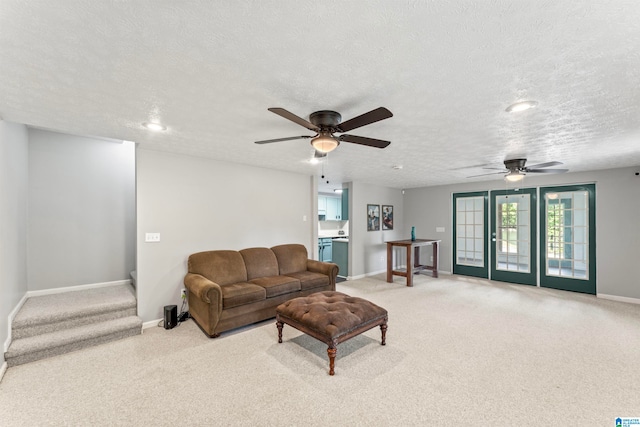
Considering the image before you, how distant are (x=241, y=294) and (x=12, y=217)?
2528mm

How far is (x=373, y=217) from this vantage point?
276 inches

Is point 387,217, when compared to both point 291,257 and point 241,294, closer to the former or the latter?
point 291,257

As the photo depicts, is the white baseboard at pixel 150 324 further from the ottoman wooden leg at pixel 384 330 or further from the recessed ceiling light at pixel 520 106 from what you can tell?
the recessed ceiling light at pixel 520 106

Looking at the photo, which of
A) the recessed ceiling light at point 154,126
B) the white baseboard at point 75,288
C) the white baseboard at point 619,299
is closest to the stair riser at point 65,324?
the white baseboard at point 75,288

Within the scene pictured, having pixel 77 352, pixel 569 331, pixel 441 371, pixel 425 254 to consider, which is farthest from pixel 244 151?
pixel 425 254

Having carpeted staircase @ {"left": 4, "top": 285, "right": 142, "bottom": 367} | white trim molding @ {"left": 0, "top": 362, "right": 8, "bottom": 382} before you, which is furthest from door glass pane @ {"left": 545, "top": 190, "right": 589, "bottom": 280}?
white trim molding @ {"left": 0, "top": 362, "right": 8, "bottom": 382}

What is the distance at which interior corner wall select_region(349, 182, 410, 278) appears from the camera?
6465 millimetres

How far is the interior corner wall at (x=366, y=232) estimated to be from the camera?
6.46m

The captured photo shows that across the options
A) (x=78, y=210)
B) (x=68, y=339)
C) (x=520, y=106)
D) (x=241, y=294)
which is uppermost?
(x=520, y=106)

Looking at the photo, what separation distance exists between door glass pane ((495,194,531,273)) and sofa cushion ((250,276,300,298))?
4930 millimetres

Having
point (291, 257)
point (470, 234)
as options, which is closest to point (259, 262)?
point (291, 257)

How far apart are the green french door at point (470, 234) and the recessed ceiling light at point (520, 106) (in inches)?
188

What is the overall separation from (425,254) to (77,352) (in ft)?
23.1

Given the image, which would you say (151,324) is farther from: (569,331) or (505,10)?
(569,331)
